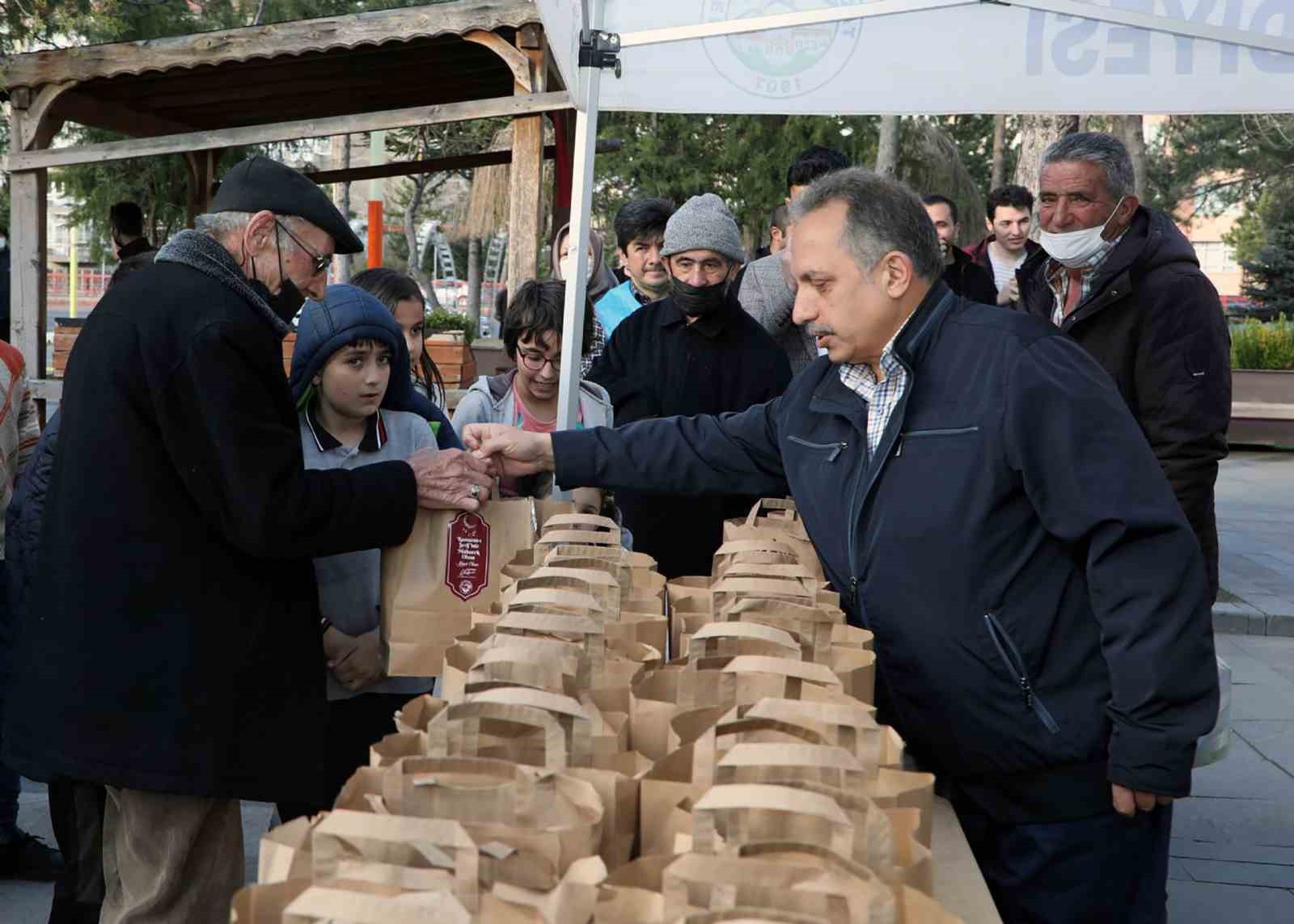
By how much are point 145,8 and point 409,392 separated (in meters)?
8.74

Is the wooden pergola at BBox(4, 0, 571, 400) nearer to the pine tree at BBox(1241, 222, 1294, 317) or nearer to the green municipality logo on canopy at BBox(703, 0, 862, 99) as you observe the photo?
the green municipality logo on canopy at BBox(703, 0, 862, 99)

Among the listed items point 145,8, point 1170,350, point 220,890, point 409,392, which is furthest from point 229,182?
point 145,8

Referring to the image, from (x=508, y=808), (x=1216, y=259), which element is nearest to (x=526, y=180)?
(x=508, y=808)

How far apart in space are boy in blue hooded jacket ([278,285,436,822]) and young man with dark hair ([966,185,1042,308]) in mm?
4212

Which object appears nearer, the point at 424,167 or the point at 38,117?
the point at 38,117

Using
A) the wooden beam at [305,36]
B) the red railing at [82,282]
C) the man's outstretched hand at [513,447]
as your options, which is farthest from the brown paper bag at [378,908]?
the red railing at [82,282]

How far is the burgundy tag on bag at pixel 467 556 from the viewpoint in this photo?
113 inches

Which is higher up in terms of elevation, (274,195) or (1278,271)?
(1278,271)

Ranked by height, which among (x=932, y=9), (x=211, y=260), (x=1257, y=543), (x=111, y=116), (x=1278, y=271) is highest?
(x=1278, y=271)

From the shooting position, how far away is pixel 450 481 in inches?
113

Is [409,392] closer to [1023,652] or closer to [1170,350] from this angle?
[1023,652]

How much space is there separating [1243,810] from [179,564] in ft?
13.6

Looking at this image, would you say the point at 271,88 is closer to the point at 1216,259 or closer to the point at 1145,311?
the point at 1145,311

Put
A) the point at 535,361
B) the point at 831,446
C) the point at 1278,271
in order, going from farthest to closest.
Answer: the point at 1278,271 < the point at 535,361 < the point at 831,446
